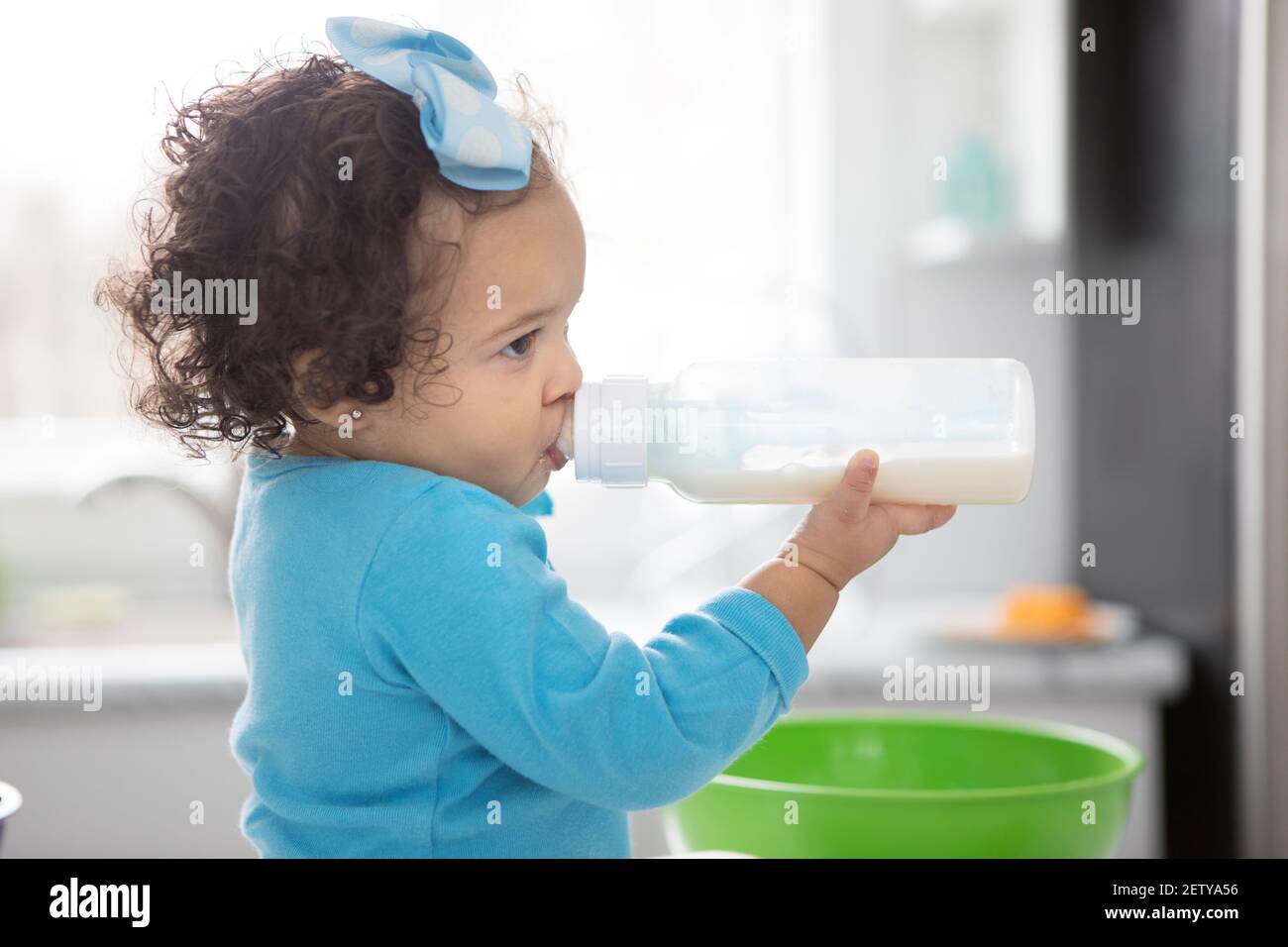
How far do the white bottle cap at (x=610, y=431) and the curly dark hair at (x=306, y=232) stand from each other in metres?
0.08

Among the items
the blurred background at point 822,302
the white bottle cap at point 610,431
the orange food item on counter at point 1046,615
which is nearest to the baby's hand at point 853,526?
the white bottle cap at point 610,431

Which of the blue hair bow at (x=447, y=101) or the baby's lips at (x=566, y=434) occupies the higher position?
the blue hair bow at (x=447, y=101)

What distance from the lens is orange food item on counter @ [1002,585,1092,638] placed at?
161 cm

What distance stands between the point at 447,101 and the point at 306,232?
10 centimetres

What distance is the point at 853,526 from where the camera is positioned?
729 mm

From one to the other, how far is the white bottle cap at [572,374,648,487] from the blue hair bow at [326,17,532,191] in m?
0.12

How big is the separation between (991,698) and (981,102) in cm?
96

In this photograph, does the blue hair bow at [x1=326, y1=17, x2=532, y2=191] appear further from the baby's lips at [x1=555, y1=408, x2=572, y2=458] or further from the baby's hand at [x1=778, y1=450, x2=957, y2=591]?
the baby's hand at [x1=778, y1=450, x2=957, y2=591]

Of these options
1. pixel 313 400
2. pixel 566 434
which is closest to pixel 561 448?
pixel 566 434

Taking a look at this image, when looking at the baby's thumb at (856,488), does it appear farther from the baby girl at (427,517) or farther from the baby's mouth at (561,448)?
the baby's mouth at (561,448)

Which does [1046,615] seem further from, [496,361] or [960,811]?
[496,361]

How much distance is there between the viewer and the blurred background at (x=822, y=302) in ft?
5.10

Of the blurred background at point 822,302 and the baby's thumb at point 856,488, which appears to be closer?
the baby's thumb at point 856,488
